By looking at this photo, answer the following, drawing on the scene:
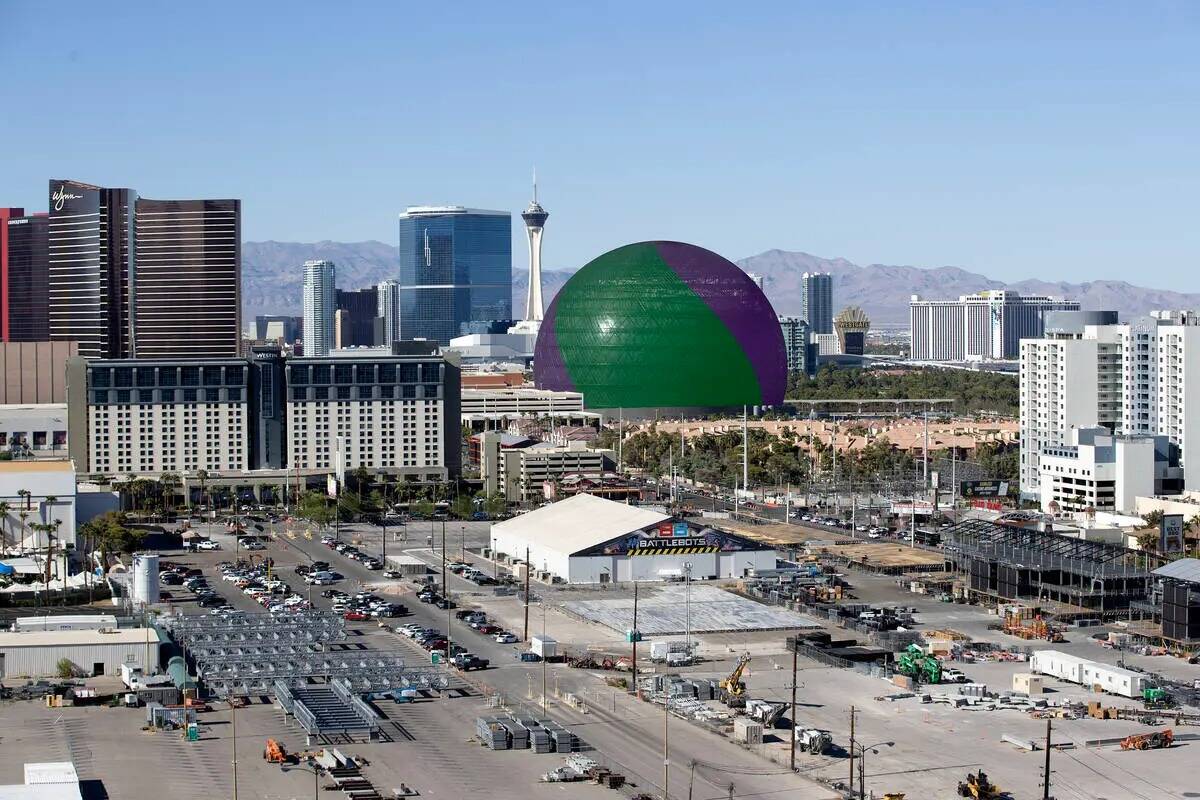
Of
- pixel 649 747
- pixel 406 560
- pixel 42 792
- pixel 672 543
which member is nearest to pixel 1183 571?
pixel 672 543

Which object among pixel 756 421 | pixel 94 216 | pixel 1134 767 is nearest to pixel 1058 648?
pixel 1134 767

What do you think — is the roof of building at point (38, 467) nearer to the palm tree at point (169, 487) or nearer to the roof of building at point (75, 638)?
the palm tree at point (169, 487)

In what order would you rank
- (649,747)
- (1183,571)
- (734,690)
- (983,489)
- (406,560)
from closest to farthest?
(649,747) → (734,690) → (1183,571) → (406,560) → (983,489)

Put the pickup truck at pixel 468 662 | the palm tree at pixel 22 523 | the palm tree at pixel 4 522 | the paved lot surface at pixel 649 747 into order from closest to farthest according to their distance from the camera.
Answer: the paved lot surface at pixel 649 747, the pickup truck at pixel 468 662, the palm tree at pixel 4 522, the palm tree at pixel 22 523

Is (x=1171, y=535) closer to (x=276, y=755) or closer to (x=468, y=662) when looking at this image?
(x=468, y=662)

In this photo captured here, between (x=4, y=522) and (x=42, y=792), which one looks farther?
(x=4, y=522)

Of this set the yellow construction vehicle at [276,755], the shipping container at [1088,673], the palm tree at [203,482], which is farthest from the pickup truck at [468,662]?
the palm tree at [203,482]

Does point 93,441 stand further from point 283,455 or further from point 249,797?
point 249,797
